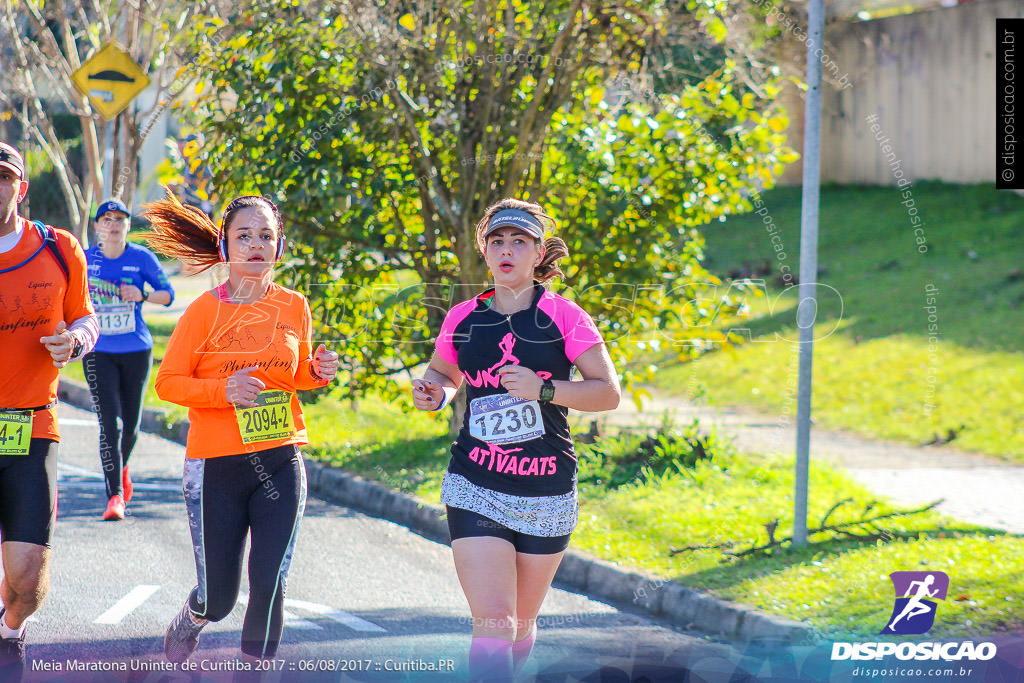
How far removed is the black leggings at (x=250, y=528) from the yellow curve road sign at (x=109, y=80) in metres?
7.01

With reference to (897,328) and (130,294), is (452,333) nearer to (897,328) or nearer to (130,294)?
(130,294)

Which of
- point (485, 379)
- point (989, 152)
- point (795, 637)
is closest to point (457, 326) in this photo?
point (485, 379)

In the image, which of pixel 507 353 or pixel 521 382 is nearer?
pixel 521 382

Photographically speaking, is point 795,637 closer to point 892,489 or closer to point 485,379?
point 485,379

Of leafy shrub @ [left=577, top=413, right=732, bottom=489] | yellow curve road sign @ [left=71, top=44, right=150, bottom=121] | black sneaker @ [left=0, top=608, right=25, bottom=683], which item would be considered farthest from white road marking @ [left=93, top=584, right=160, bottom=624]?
yellow curve road sign @ [left=71, top=44, right=150, bottom=121]

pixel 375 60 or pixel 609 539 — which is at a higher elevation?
pixel 375 60

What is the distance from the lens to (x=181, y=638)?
14.2ft

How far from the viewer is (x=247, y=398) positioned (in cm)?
400

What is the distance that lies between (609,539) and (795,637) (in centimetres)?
173

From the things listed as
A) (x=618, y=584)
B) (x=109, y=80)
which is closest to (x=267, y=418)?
(x=618, y=584)

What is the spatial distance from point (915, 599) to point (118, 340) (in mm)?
4761

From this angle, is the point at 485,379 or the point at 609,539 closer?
the point at 485,379

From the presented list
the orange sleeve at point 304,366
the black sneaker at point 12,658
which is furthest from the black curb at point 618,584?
the black sneaker at point 12,658

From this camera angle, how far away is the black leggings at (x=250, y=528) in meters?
4.08
